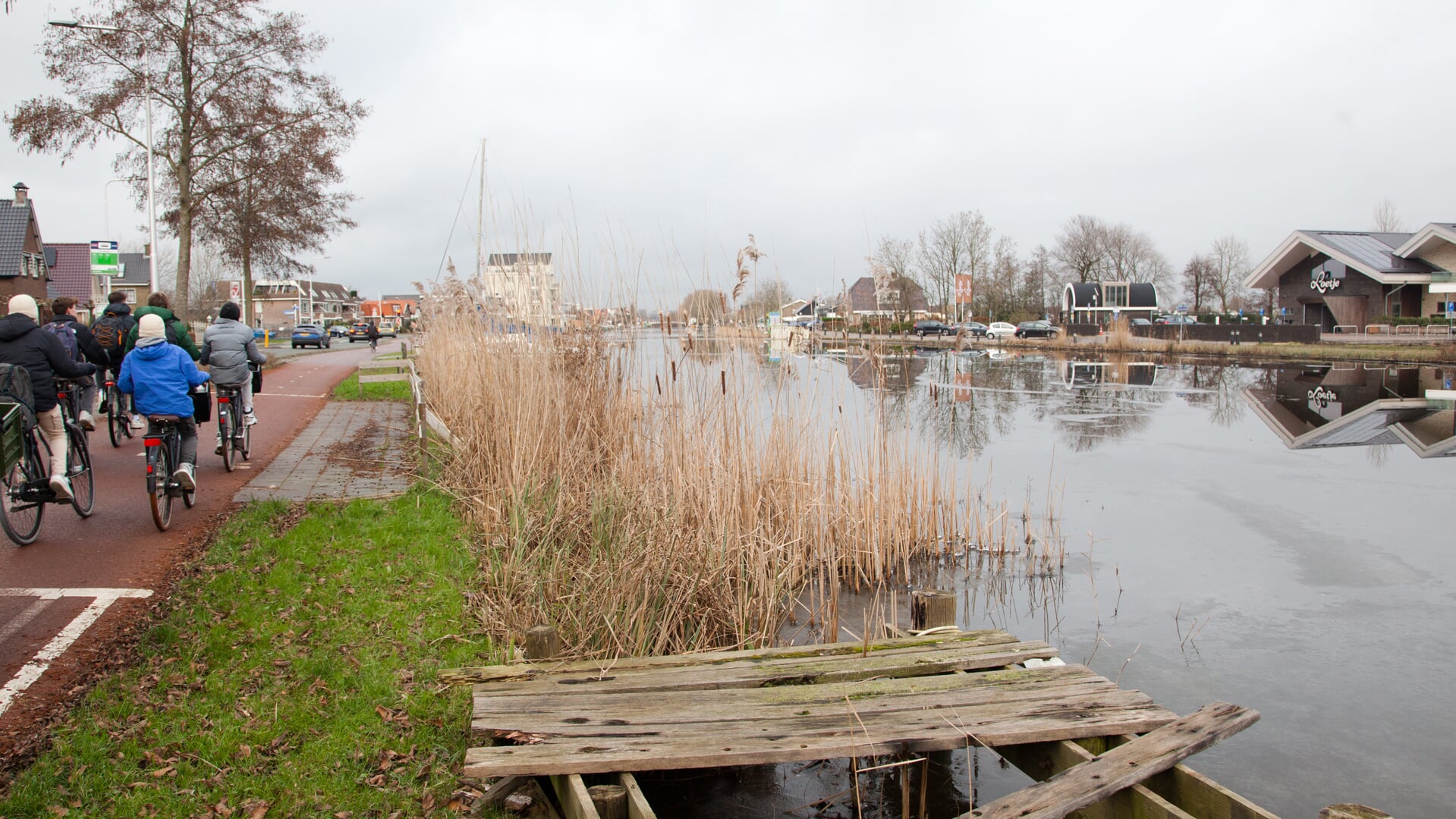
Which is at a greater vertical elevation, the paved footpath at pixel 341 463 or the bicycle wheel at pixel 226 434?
the bicycle wheel at pixel 226 434

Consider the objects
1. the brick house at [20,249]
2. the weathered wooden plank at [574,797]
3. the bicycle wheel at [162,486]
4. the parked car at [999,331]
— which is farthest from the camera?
the parked car at [999,331]

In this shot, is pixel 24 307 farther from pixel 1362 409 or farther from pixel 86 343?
pixel 1362 409

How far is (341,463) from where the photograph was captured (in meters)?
9.20

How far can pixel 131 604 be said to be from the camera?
15.9 ft

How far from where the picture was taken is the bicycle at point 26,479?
18.1 feet

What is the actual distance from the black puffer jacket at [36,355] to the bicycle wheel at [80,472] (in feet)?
1.00

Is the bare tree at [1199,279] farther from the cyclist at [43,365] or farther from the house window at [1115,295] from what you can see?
the cyclist at [43,365]

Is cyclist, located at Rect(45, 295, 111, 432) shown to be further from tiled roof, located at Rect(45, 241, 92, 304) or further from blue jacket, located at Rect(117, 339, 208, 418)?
tiled roof, located at Rect(45, 241, 92, 304)

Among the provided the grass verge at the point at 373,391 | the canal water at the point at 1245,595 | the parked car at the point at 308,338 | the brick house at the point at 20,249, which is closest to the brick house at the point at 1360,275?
the canal water at the point at 1245,595

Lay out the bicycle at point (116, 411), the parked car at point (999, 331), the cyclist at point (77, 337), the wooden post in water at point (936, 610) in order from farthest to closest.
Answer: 1. the parked car at point (999, 331)
2. the bicycle at point (116, 411)
3. the cyclist at point (77, 337)
4. the wooden post in water at point (936, 610)

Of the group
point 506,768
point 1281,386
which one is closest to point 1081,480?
point 506,768

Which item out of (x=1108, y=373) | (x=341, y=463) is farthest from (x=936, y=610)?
(x=1108, y=373)

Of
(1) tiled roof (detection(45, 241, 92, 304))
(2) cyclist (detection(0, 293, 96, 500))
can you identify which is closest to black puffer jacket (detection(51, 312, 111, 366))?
(2) cyclist (detection(0, 293, 96, 500))

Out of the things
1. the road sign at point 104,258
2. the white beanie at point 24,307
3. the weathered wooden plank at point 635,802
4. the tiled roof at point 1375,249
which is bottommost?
the weathered wooden plank at point 635,802
